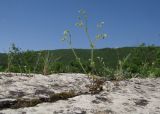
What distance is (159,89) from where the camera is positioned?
20.8ft

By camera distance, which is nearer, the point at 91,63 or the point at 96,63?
the point at 91,63

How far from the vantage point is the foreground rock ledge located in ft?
16.4

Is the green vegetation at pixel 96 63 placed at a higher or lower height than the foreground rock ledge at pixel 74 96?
higher

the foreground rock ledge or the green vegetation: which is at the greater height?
the green vegetation

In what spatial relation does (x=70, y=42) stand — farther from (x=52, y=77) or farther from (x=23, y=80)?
(x=23, y=80)

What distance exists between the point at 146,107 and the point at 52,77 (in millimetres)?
1996

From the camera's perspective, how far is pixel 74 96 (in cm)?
562

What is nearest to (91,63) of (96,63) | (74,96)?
(74,96)

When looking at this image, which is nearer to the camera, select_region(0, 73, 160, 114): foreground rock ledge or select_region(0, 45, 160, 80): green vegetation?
select_region(0, 73, 160, 114): foreground rock ledge

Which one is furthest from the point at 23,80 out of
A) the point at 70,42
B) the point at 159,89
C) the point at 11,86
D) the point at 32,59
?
the point at 32,59

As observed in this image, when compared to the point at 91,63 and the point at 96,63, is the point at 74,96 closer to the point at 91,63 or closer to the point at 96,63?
the point at 91,63

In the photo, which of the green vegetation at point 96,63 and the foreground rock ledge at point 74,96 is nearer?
the foreground rock ledge at point 74,96

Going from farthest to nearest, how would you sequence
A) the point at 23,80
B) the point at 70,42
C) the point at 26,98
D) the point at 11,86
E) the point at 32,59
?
the point at 32,59 < the point at 70,42 < the point at 23,80 < the point at 11,86 < the point at 26,98

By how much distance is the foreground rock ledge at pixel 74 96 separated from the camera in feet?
16.4
